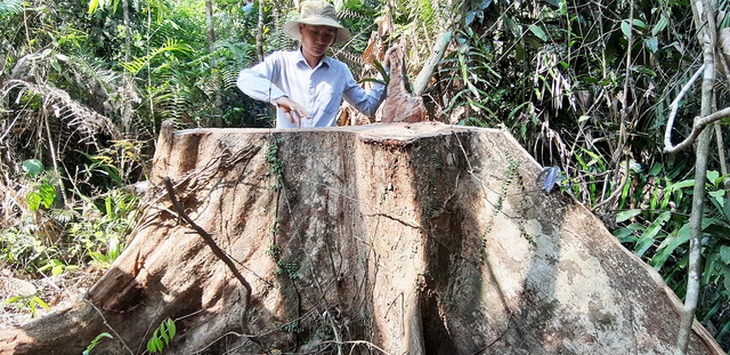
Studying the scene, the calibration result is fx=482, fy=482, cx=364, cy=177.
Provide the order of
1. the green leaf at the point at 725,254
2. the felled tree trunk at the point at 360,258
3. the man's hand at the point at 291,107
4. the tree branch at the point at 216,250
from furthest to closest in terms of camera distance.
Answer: the man's hand at the point at 291,107, the green leaf at the point at 725,254, the felled tree trunk at the point at 360,258, the tree branch at the point at 216,250

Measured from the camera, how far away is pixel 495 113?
4660 millimetres

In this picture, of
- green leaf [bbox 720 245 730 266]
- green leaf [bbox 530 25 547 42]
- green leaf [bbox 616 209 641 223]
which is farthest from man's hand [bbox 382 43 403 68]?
green leaf [bbox 720 245 730 266]

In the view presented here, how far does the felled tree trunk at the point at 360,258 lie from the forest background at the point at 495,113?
1.19ft

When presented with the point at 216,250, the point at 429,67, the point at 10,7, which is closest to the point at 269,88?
the point at 216,250

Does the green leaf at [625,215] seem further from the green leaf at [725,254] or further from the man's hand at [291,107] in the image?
the man's hand at [291,107]

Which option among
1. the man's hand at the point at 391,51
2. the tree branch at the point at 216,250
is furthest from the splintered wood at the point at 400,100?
the tree branch at the point at 216,250

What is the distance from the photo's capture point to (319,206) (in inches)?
103

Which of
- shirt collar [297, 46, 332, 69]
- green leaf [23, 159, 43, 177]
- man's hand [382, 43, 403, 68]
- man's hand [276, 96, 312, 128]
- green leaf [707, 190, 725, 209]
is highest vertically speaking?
man's hand [382, 43, 403, 68]

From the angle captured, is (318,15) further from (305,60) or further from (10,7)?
(10,7)

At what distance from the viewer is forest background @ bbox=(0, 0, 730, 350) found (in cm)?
352

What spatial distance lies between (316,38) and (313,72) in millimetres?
241

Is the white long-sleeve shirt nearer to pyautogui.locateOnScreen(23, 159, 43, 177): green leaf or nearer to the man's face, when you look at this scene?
the man's face

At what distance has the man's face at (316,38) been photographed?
337 cm

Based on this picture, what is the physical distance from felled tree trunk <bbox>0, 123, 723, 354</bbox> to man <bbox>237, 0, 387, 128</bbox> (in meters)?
0.81
